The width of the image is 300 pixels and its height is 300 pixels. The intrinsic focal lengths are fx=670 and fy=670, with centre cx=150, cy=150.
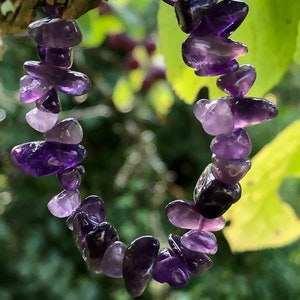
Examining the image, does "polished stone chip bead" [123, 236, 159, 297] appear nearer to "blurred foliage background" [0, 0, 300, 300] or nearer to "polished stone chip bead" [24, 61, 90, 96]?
"polished stone chip bead" [24, 61, 90, 96]

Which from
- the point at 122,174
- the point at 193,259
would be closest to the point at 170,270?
the point at 193,259

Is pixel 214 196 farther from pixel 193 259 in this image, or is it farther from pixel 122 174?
pixel 122 174

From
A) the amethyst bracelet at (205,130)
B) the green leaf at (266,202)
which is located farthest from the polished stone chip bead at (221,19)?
the green leaf at (266,202)

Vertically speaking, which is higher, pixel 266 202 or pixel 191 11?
pixel 191 11

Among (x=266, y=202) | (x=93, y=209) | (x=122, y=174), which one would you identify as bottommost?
(x=122, y=174)

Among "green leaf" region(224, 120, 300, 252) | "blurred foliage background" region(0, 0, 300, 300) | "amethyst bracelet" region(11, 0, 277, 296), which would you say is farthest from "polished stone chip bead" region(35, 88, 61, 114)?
"blurred foliage background" region(0, 0, 300, 300)
